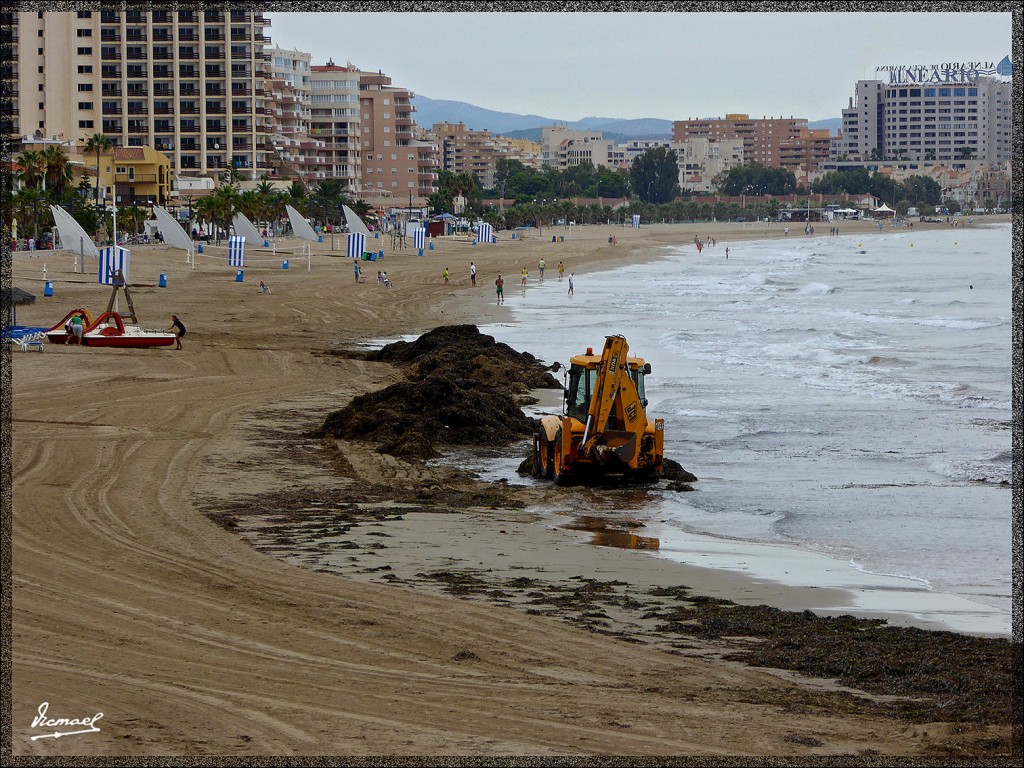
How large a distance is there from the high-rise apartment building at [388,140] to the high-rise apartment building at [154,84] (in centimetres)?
4101

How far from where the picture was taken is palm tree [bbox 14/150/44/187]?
76625 millimetres

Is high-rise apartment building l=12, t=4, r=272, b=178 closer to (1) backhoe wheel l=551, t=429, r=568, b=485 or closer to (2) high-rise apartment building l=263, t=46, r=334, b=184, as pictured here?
(2) high-rise apartment building l=263, t=46, r=334, b=184

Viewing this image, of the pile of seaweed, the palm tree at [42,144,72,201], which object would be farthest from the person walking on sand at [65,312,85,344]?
the palm tree at [42,144,72,201]

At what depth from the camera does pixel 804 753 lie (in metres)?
7.50

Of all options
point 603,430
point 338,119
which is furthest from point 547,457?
point 338,119

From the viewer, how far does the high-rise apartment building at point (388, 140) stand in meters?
155

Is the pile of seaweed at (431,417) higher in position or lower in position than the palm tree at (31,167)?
lower

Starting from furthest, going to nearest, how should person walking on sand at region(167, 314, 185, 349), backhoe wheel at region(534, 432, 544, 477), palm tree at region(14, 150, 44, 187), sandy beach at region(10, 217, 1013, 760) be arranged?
palm tree at region(14, 150, 44, 187) → person walking on sand at region(167, 314, 185, 349) → backhoe wheel at region(534, 432, 544, 477) → sandy beach at region(10, 217, 1013, 760)

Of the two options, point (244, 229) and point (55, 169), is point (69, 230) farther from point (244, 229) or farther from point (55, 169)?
point (55, 169)

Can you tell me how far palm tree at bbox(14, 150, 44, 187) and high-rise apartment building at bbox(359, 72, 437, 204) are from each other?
76016mm

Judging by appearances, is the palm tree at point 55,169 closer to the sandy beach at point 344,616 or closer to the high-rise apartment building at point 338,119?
the sandy beach at point 344,616

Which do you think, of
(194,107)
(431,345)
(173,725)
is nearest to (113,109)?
(194,107)

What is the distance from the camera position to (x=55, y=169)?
79688 mm

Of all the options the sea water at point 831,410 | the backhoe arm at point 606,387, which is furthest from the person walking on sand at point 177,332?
the backhoe arm at point 606,387
